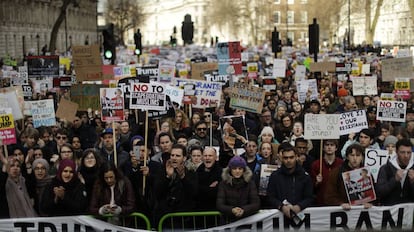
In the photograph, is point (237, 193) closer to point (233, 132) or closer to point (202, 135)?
point (233, 132)

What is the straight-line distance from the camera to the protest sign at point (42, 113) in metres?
13.1

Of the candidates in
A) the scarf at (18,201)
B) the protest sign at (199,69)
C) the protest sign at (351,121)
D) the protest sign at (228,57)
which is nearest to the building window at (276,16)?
the protest sign at (199,69)

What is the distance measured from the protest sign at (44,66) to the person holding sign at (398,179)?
13.3m

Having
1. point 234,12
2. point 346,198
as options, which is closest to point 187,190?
point 346,198

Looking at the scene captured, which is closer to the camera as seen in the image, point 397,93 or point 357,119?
point 357,119

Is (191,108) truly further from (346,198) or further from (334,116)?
(346,198)

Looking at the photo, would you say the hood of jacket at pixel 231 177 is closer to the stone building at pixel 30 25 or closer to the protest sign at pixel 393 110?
the protest sign at pixel 393 110

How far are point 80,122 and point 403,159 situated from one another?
6820mm

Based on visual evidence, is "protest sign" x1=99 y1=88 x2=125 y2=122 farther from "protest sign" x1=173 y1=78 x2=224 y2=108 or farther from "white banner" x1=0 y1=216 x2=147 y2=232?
"protest sign" x1=173 y1=78 x2=224 y2=108

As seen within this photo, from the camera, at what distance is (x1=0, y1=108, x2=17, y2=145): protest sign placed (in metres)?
10.4

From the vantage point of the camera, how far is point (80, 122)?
1370cm

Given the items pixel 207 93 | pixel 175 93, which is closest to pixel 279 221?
pixel 175 93

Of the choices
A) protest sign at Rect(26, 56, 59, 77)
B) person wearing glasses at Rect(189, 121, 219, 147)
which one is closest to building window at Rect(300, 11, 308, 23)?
protest sign at Rect(26, 56, 59, 77)

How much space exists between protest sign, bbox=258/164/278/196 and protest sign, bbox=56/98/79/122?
218 inches
